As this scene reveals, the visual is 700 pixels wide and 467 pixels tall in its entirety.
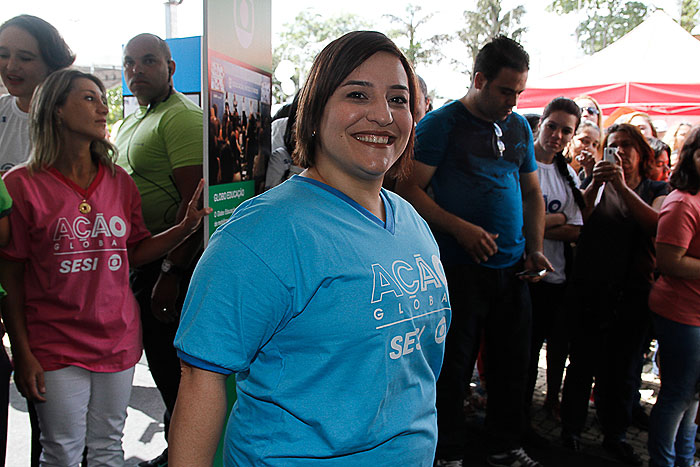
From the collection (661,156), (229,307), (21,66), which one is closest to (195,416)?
(229,307)

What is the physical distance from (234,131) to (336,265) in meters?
1.16

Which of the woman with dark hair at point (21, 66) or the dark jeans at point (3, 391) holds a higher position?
the woman with dark hair at point (21, 66)

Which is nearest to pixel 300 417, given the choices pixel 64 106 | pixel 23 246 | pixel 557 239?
pixel 23 246

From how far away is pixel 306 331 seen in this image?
1.03 metres

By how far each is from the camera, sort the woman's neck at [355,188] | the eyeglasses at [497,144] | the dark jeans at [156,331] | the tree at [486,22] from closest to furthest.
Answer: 1. the woman's neck at [355,188]
2. the dark jeans at [156,331]
3. the eyeglasses at [497,144]
4. the tree at [486,22]

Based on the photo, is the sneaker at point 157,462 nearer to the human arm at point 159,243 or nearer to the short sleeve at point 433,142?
the human arm at point 159,243

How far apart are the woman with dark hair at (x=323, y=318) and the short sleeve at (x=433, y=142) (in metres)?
1.43

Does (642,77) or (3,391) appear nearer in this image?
(3,391)

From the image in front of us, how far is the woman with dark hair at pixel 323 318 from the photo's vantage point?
99cm

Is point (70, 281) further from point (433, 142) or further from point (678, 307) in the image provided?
point (678, 307)

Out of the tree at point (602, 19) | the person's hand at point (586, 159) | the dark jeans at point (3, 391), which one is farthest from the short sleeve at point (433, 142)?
the tree at point (602, 19)

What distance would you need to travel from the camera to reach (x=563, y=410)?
11.1 feet

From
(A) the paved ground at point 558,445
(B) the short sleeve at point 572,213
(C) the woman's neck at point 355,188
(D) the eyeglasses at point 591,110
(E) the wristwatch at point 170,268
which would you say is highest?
(D) the eyeglasses at point 591,110

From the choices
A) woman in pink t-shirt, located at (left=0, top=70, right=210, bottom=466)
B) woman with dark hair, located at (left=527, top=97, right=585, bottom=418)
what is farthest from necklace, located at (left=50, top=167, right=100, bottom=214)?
woman with dark hair, located at (left=527, top=97, right=585, bottom=418)
